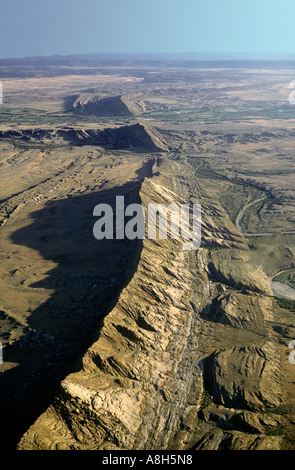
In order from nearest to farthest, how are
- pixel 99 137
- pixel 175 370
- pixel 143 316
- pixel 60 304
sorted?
pixel 175 370 < pixel 143 316 < pixel 60 304 < pixel 99 137

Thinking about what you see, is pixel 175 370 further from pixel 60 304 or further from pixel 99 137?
pixel 99 137

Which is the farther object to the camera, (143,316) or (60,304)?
(60,304)

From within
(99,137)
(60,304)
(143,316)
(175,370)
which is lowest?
(175,370)

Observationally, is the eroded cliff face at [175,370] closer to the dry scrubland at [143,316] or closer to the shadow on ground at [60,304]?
the dry scrubland at [143,316]

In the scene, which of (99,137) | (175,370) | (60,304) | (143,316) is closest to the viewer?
(175,370)

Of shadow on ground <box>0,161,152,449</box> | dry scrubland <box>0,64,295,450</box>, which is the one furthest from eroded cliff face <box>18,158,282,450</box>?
shadow on ground <box>0,161,152,449</box>

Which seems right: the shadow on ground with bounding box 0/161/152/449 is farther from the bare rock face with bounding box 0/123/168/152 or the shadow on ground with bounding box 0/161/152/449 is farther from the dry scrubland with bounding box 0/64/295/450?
the bare rock face with bounding box 0/123/168/152

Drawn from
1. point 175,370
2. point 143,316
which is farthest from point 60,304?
point 175,370
